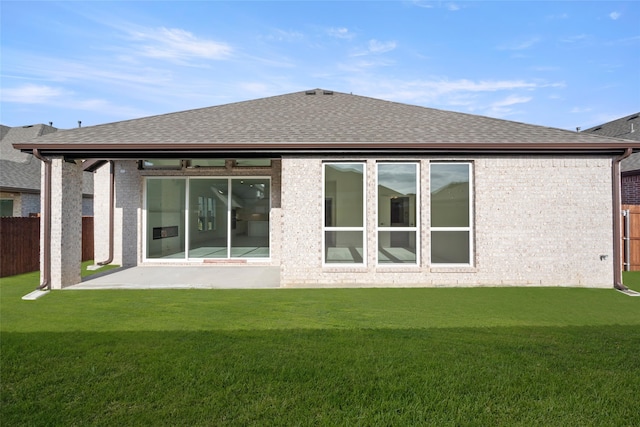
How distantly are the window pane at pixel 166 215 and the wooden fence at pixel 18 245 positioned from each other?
125 inches

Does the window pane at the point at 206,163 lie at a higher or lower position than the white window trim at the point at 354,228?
higher

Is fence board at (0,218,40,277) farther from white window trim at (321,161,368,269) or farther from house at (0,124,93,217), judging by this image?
white window trim at (321,161,368,269)

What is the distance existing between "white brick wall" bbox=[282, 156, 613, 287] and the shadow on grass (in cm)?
324

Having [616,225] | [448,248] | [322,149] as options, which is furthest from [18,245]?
[616,225]

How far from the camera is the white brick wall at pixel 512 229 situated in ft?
26.7

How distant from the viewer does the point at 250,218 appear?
11547mm

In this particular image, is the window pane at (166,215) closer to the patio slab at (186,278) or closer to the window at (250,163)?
the patio slab at (186,278)

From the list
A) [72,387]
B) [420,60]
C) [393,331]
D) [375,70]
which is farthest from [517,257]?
[375,70]

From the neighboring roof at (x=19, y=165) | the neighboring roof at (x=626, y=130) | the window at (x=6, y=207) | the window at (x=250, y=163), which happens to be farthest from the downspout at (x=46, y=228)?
the neighboring roof at (x=626, y=130)

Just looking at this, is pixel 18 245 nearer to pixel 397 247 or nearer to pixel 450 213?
pixel 397 247

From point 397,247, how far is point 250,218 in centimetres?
533

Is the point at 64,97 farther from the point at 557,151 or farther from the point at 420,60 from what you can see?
the point at 557,151

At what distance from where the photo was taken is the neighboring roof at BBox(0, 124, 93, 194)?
16859 mm

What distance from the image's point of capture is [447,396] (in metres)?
3.21
